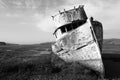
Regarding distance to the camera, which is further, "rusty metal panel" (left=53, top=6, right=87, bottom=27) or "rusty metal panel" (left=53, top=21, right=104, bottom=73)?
"rusty metal panel" (left=53, top=6, right=87, bottom=27)

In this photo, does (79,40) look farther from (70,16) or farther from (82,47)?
(70,16)

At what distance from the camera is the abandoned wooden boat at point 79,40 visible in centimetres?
1135

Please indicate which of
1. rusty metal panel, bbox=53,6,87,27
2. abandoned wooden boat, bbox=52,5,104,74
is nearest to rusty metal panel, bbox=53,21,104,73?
abandoned wooden boat, bbox=52,5,104,74

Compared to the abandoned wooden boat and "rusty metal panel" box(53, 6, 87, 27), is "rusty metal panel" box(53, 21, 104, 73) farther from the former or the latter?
"rusty metal panel" box(53, 6, 87, 27)

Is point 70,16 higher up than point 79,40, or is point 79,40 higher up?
point 70,16

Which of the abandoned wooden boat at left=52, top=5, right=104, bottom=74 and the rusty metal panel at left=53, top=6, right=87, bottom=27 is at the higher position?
the rusty metal panel at left=53, top=6, right=87, bottom=27

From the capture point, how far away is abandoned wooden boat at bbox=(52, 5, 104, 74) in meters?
11.4

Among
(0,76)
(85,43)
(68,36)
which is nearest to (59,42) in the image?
(68,36)

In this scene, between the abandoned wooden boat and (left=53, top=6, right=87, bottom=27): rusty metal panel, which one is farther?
(left=53, top=6, right=87, bottom=27): rusty metal panel

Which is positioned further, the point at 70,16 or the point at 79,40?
the point at 70,16

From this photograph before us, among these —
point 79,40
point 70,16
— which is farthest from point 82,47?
point 70,16

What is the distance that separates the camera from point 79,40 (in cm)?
1210

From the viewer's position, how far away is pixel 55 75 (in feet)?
36.8

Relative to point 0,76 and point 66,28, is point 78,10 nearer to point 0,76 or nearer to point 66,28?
point 66,28
